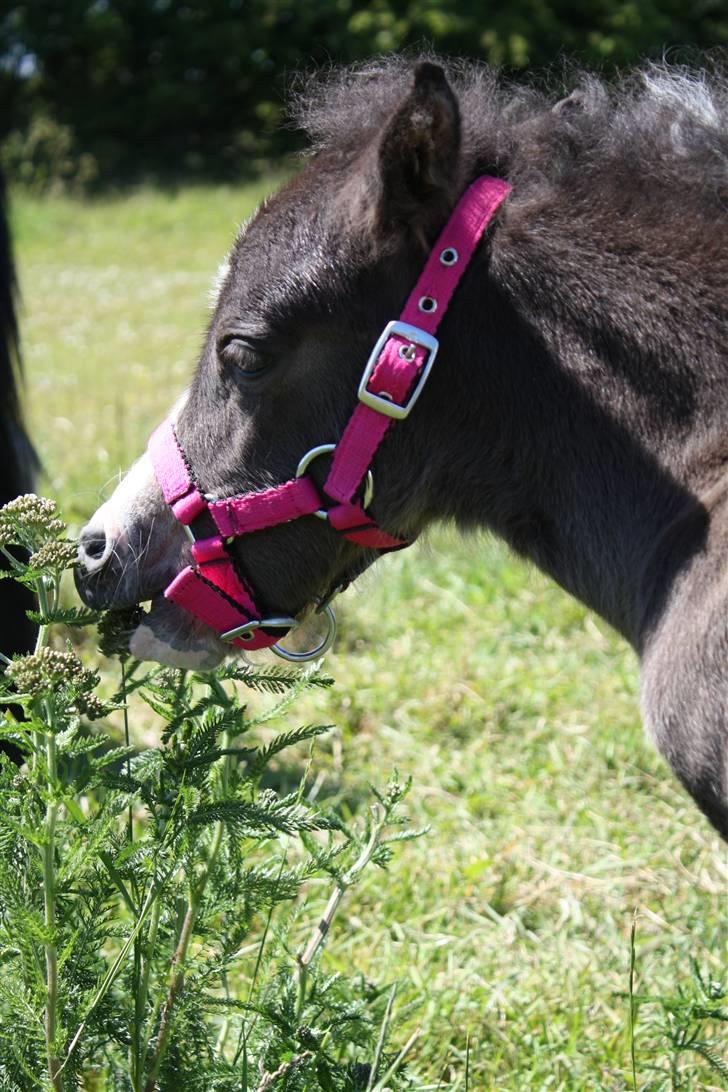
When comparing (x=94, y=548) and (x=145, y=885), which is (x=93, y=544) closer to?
(x=94, y=548)

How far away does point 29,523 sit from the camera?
1653 millimetres

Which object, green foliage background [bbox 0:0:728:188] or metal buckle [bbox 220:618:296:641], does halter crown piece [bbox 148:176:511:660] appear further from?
green foliage background [bbox 0:0:728:188]

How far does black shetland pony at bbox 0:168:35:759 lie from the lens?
3.16 meters

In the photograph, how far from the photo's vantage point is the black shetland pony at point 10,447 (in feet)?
10.4

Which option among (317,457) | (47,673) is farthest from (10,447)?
(47,673)

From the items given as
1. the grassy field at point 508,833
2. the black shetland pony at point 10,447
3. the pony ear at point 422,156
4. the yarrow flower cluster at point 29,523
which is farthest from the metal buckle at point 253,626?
the black shetland pony at point 10,447

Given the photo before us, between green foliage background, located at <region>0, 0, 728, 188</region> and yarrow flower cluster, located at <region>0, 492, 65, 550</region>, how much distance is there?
14148mm

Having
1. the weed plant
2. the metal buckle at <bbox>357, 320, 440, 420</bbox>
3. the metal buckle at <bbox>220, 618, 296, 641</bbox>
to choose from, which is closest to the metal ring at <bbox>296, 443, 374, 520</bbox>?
the metal buckle at <bbox>357, 320, 440, 420</bbox>

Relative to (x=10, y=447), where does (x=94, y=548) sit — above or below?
above

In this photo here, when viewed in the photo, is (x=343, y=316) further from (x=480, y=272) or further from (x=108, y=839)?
(x=108, y=839)

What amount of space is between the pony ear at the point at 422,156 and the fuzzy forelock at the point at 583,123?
0.13 m

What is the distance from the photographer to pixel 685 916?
2.78m

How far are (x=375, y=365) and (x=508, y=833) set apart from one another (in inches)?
66.2

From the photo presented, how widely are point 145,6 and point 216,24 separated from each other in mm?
1467
